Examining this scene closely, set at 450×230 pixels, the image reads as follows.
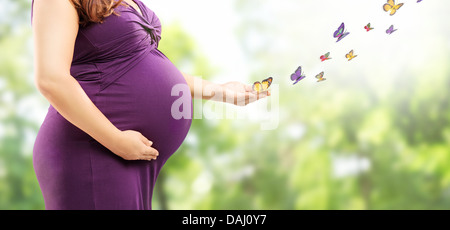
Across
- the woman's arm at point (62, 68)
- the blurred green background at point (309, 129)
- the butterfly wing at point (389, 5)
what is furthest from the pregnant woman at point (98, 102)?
the blurred green background at point (309, 129)

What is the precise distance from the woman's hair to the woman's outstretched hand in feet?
1.36

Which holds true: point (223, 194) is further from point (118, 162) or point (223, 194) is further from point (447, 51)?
point (118, 162)

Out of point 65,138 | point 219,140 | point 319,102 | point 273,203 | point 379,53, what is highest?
point 379,53

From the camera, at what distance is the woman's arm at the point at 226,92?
107 centimetres

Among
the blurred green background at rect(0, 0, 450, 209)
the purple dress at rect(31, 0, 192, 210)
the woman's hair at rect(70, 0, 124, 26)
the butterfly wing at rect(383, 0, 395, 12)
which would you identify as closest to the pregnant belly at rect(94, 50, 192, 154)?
the purple dress at rect(31, 0, 192, 210)

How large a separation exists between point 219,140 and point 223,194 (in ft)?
1.62

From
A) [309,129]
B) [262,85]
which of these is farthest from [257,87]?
[309,129]

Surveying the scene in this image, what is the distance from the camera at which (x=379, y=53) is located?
3881mm

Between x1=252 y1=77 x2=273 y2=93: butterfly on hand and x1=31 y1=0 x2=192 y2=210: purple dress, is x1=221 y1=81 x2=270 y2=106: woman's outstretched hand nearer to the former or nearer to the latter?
x1=252 y1=77 x2=273 y2=93: butterfly on hand

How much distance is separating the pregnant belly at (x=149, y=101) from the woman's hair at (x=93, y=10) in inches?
4.6

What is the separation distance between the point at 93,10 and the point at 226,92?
44 cm

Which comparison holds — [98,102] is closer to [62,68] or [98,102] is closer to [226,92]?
[62,68]

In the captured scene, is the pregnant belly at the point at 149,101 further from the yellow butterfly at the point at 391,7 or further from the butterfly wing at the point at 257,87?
the yellow butterfly at the point at 391,7
